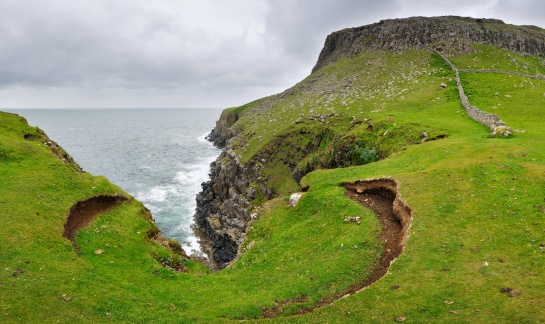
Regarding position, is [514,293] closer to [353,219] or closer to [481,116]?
[353,219]

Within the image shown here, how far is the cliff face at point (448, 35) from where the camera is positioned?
100 m

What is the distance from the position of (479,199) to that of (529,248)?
6.91 meters

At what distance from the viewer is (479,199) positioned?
1011 inches

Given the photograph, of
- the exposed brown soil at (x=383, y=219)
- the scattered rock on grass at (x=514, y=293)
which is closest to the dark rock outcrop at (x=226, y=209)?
the exposed brown soil at (x=383, y=219)

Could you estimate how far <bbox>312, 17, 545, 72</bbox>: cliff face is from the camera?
3949 inches

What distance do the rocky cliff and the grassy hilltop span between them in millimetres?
18958

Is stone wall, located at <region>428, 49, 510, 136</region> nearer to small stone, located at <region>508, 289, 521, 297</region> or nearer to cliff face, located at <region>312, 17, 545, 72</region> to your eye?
small stone, located at <region>508, 289, 521, 297</region>

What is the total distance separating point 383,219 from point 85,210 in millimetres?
28214

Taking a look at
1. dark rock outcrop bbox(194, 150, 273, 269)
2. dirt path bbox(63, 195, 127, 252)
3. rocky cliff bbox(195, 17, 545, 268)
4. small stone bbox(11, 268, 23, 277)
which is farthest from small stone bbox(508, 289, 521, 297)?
dark rock outcrop bbox(194, 150, 273, 269)

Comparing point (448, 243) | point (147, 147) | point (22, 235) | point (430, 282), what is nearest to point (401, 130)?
point (448, 243)

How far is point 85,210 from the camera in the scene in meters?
31.8

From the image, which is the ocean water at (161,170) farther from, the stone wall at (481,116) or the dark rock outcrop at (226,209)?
the stone wall at (481,116)

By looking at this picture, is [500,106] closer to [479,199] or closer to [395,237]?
[479,199]

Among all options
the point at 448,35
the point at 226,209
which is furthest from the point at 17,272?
the point at 448,35
